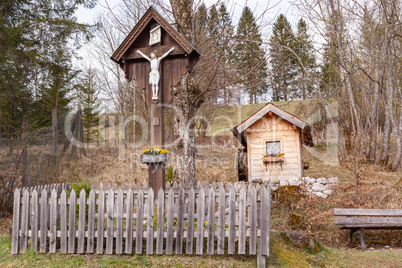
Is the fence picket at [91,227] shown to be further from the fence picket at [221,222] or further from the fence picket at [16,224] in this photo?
the fence picket at [221,222]

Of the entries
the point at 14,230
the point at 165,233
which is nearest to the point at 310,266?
the point at 165,233

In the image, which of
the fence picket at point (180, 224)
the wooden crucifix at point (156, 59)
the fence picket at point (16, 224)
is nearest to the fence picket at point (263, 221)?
the fence picket at point (180, 224)

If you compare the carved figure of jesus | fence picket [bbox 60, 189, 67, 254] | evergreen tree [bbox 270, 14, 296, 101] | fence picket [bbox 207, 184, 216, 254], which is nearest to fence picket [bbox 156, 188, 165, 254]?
fence picket [bbox 207, 184, 216, 254]

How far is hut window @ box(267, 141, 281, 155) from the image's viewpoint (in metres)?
11.4

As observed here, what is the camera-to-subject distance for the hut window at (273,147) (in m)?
11.4

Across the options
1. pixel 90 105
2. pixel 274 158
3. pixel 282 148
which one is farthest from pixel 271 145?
pixel 90 105

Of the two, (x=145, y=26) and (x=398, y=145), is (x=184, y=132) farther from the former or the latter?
(x=398, y=145)

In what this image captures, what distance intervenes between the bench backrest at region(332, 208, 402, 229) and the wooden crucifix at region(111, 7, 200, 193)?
528 cm

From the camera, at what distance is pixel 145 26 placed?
6.13 meters

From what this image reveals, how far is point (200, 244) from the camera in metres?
5.00

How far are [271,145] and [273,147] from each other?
11cm

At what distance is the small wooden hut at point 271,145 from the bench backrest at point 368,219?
11.7 feet

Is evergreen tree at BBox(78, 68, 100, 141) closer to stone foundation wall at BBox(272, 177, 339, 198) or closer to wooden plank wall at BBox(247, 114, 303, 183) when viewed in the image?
wooden plank wall at BBox(247, 114, 303, 183)

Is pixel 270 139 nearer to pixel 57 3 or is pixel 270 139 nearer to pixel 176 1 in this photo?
pixel 176 1
